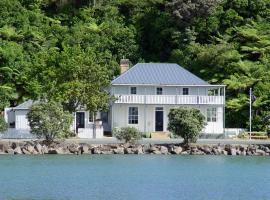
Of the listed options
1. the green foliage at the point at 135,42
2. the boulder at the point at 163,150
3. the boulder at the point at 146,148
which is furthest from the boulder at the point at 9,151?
the boulder at the point at 163,150

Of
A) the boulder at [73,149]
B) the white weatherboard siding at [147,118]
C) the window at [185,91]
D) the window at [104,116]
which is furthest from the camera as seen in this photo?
the window at [104,116]

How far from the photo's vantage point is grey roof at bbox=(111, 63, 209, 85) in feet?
228

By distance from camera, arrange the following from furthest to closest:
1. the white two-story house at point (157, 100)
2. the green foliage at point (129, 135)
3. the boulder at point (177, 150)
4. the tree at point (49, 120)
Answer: the white two-story house at point (157, 100), the green foliage at point (129, 135), the boulder at point (177, 150), the tree at point (49, 120)

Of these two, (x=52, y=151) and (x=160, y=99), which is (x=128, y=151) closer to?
(x=52, y=151)

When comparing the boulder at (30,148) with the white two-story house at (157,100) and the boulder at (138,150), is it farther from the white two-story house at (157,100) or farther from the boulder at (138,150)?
the white two-story house at (157,100)

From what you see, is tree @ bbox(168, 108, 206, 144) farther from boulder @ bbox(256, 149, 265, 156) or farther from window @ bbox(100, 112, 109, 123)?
window @ bbox(100, 112, 109, 123)

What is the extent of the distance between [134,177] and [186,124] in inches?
558

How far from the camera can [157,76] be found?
70500 mm

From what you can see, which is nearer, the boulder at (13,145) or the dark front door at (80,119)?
the boulder at (13,145)

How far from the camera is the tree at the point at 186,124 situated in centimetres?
5714

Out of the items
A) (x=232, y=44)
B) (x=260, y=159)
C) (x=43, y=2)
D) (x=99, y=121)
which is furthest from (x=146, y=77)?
(x=43, y=2)

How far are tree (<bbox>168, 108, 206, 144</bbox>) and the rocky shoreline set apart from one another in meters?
0.68

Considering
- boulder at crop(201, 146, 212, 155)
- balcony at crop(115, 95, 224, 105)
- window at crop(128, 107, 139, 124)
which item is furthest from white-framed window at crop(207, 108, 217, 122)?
boulder at crop(201, 146, 212, 155)

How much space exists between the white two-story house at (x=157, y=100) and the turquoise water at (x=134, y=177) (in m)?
13.7
